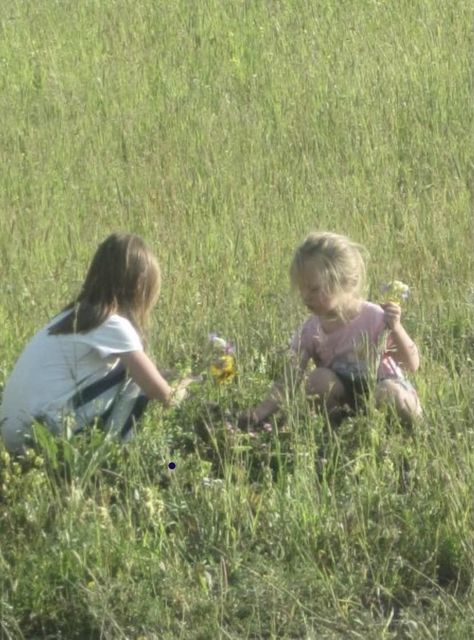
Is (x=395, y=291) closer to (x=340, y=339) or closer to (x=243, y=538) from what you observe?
(x=340, y=339)

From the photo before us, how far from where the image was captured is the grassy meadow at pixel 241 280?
3.90 m

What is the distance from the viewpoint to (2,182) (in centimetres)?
754

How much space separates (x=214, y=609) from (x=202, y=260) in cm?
291

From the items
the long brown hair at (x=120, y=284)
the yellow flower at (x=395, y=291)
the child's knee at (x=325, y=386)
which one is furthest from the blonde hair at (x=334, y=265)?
the long brown hair at (x=120, y=284)

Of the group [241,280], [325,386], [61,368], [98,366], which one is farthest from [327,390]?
[241,280]

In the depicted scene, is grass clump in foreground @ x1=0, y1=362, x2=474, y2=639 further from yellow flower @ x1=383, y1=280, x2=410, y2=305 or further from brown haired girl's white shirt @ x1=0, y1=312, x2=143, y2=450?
yellow flower @ x1=383, y1=280, x2=410, y2=305

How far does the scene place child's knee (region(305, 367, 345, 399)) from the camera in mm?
4969

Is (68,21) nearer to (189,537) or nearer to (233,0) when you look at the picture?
(233,0)

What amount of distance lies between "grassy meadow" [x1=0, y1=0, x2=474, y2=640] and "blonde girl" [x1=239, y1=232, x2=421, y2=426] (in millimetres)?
111

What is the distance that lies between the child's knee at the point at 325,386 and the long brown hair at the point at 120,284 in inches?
23.2

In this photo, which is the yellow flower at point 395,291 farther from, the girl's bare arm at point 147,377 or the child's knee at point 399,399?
the girl's bare arm at point 147,377

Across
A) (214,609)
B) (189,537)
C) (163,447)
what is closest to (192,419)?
(163,447)

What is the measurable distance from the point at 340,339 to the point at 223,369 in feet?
1.40

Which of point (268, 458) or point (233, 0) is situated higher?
point (233, 0)
